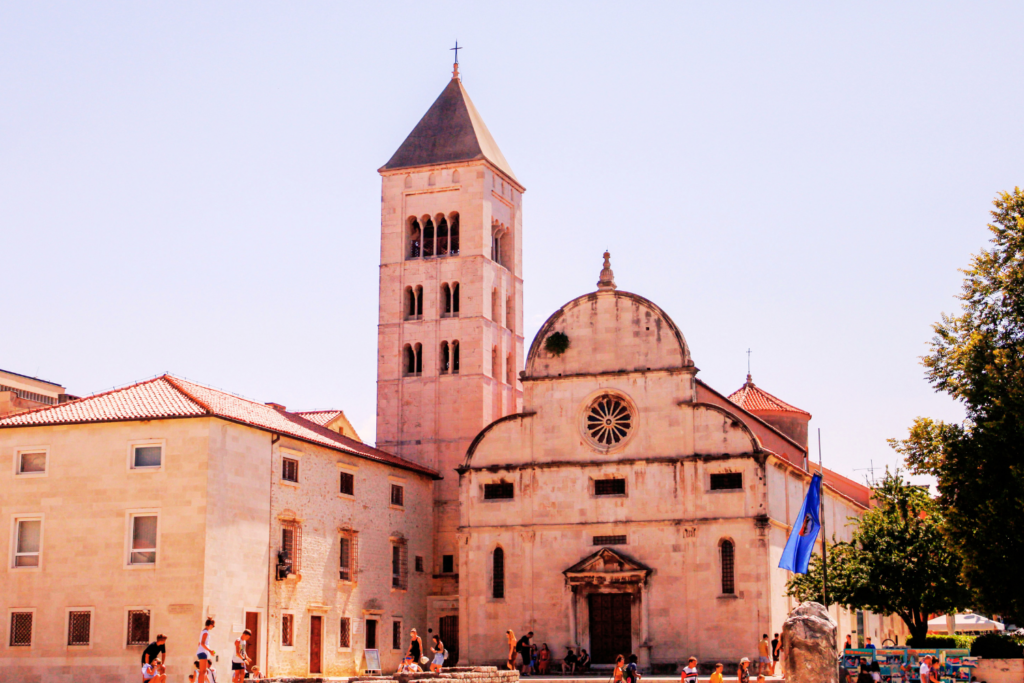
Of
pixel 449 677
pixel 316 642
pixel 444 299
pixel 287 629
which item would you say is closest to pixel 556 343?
pixel 444 299

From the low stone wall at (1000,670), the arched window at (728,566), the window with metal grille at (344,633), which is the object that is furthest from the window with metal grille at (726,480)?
the window with metal grille at (344,633)

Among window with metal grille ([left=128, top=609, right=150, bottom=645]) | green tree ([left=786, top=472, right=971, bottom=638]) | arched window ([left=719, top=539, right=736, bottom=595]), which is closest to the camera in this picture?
window with metal grille ([left=128, top=609, right=150, bottom=645])

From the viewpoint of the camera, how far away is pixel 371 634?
45219mm

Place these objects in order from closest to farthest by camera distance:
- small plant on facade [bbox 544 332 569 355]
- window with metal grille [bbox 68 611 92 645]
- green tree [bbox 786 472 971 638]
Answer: window with metal grille [bbox 68 611 92 645] < green tree [bbox 786 472 971 638] < small plant on facade [bbox 544 332 569 355]

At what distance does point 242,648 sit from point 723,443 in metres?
20.2

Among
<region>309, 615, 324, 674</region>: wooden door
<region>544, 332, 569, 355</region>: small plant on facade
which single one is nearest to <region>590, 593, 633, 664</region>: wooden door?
<region>544, 332, 569, 355</region>: small plant on facade

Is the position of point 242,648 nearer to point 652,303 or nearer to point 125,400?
point 125,400

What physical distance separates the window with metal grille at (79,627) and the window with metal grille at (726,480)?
69.3 feet

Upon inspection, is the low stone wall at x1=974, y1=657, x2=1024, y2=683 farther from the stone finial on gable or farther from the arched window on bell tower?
the arched window on bell tower

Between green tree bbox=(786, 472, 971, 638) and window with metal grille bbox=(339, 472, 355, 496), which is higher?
window with metal grille bbox=(339, 472, 355, 496)

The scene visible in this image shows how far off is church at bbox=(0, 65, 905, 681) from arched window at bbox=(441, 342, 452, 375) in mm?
103

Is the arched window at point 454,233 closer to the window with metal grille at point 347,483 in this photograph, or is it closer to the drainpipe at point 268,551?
the window with metal grille at point 347,483

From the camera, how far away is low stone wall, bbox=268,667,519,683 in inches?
1228

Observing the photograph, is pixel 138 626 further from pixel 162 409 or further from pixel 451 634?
pixel 451 634
